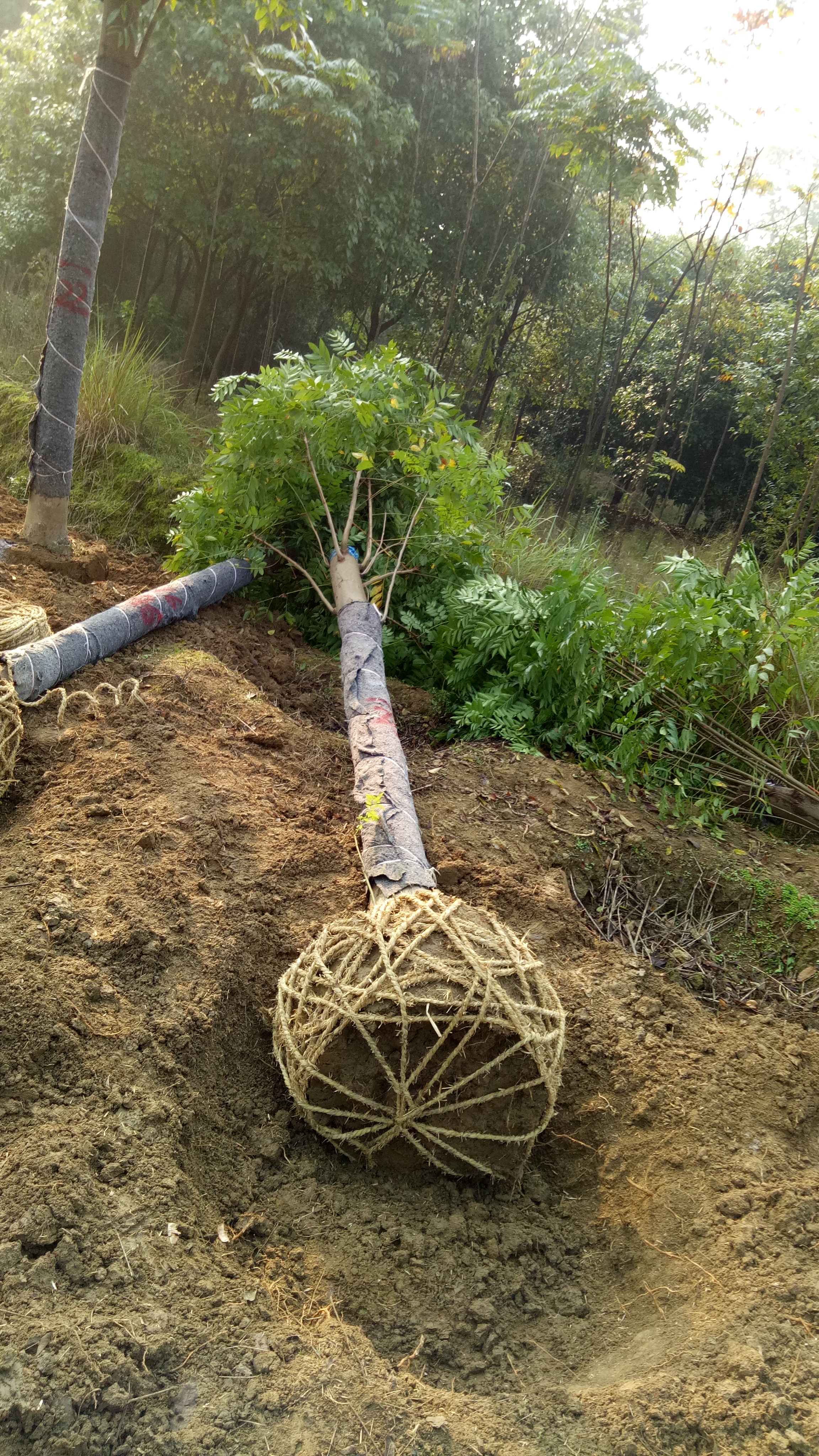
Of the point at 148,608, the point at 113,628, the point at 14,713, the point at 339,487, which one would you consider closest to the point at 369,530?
the point at 339,487

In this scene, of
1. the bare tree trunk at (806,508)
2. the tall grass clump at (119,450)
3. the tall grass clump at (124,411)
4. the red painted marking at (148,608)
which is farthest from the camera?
the bare tree trunk at (806,508)

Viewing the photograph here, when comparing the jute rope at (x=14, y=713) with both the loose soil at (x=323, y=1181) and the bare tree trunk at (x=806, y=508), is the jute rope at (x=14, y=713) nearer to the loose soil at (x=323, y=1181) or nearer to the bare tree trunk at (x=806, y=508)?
the loose soil at (x=323, y=1181)

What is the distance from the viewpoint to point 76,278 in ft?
15.1

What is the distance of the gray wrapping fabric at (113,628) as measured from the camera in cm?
339

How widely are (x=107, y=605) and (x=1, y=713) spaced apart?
5.83ft

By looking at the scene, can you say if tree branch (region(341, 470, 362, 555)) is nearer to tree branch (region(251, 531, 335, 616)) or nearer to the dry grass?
tree branch (region(251, 531, 335, 616))

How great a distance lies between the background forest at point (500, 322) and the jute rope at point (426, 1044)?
1869 mm

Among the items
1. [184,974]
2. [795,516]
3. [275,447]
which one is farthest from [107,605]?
[795,516]

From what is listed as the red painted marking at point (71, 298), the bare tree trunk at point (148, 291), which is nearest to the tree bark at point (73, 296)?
the red painted marking at point (71, 298)

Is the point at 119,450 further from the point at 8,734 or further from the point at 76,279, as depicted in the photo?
the point at 8,734

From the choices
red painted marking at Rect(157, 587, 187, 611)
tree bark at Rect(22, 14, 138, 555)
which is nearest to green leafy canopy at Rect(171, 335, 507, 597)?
red painted marking at Rect(157, 587, 187, 611)

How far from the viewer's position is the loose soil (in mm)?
1559

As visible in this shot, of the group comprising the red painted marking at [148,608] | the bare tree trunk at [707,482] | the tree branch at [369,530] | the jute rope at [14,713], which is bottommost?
the jute rope at [14,713]

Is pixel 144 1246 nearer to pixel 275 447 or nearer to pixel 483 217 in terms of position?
pixel 275 447
